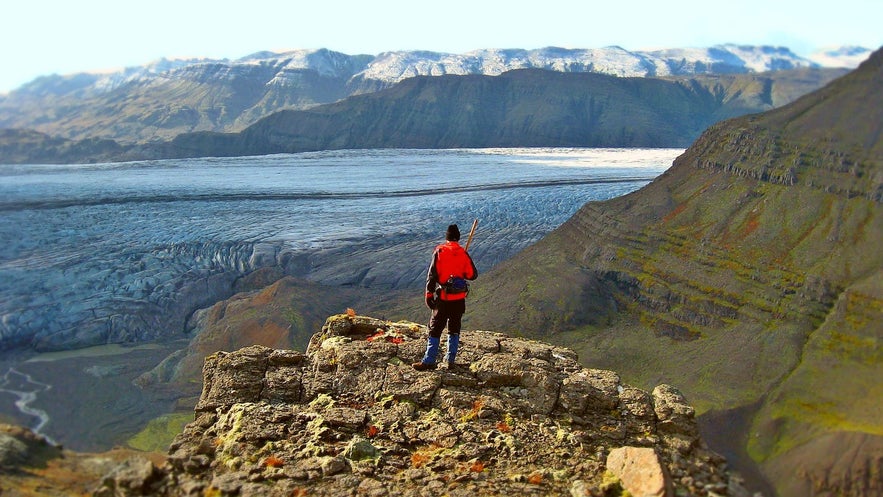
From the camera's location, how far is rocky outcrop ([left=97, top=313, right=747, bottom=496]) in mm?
6172

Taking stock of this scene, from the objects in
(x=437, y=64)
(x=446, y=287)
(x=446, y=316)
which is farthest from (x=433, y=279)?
(x=437, y=64)

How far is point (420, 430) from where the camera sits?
724cm

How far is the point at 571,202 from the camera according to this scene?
5031cm

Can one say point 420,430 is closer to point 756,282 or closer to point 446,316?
point 446,316

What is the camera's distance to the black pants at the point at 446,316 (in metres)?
8.38

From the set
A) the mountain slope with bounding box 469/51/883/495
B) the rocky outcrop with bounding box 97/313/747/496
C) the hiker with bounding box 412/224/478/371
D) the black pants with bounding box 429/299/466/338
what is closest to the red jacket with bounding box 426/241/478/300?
the hiker with bounding box 412/224/478/371

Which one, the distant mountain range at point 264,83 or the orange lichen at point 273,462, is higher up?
the distant mountain range at point 264,83

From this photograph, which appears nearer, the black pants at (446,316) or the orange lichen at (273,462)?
the orange lichen at (273,462)

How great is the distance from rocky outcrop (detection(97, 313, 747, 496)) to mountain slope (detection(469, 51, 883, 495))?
11.7 meters

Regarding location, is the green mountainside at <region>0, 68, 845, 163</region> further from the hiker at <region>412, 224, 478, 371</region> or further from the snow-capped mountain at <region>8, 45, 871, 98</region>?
the hiker at <region>412, 224, 478, 371</region>

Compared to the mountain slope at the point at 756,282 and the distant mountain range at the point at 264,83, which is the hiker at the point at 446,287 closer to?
the mountain slope at the point at 756,282

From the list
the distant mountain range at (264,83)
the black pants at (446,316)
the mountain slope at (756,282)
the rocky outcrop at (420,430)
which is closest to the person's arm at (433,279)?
the black pants at (446,316)

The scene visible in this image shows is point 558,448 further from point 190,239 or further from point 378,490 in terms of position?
point 190,239

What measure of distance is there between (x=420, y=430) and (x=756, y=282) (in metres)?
20.7
